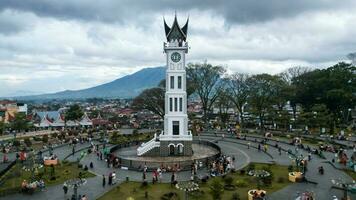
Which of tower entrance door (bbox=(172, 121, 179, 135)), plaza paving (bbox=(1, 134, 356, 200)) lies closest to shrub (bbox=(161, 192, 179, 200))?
plaza paving (bbox=(1, 134, 356, 200))

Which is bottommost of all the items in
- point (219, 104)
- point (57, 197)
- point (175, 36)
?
point (57, 197)

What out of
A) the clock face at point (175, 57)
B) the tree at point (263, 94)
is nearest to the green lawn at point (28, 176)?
the clock face at point (175, 57)

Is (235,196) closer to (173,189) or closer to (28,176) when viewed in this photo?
(173,189)

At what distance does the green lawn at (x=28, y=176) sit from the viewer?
3266 cm

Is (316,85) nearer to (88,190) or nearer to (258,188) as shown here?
(258,188)

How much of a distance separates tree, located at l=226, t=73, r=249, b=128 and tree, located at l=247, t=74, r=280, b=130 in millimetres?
2737

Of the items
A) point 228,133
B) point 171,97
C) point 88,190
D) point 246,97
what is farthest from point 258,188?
point 246,97

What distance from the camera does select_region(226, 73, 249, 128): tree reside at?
78.1 meters

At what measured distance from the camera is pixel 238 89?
7925 cm

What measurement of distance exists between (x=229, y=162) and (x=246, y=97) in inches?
1564

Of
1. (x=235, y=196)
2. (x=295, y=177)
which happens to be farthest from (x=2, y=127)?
(x=295, y=177)

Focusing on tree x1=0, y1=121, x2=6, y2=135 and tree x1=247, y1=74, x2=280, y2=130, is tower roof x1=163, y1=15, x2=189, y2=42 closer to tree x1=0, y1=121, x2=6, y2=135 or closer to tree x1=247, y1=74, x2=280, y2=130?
tree x1=247, y1=74, x2=280, y2=130

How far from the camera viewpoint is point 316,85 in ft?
241

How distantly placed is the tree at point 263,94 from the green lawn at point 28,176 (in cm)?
4307
